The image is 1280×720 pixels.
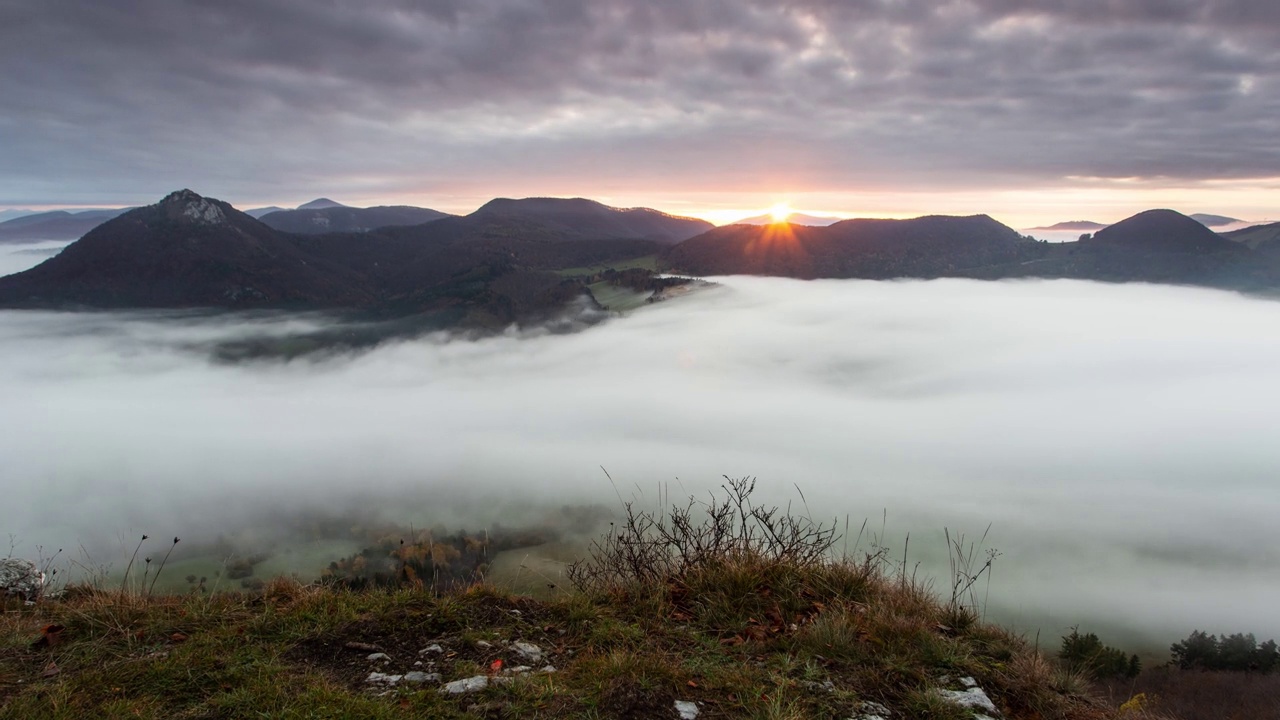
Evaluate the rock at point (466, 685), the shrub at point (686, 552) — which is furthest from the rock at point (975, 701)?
the rock at point (466, 685)

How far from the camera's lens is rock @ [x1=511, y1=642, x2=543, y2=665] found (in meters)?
Answer: 5.01

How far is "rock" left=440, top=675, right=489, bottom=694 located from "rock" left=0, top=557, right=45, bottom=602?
547 cm

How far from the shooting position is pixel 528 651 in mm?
5109

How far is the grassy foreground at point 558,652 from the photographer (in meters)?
4.27

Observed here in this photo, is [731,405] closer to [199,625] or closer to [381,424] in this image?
[381,424]

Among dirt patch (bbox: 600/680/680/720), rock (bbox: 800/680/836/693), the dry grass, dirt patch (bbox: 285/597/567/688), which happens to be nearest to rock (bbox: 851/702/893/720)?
rock (bbox: 800/680/836/693)

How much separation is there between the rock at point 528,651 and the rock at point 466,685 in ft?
1.53

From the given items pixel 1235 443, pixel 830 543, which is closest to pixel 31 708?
pixel 830 543

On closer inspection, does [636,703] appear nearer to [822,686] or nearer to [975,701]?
[822,686]

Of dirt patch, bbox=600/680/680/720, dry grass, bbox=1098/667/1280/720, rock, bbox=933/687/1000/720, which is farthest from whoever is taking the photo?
dry grass, bbox=1098/667/1280/720

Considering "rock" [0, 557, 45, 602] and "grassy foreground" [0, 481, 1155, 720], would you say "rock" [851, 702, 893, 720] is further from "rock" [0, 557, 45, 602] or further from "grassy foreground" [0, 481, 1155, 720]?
"rock" [0, 557, 45, 602]

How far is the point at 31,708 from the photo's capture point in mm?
3990

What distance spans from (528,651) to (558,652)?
25 centimetres

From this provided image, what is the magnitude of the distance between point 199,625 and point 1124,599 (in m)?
102
